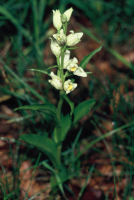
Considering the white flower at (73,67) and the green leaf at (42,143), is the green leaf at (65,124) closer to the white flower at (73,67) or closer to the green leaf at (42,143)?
the green leaf at (42,143)

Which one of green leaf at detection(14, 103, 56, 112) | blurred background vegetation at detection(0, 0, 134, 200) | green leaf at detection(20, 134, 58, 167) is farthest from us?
blurred background vegetation at detection(0, 0, 134, 200)

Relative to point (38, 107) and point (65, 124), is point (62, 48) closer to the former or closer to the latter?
point (38, 107)

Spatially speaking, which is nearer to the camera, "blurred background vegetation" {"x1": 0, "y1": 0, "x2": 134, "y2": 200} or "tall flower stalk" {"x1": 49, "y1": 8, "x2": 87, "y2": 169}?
"tall flower stalk" {"x1": 49, "y1": 8, "x2": 87, "y2": 169}

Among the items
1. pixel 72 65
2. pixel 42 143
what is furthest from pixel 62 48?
pixel 42 143

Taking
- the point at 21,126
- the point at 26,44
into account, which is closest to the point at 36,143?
the point at 21,126

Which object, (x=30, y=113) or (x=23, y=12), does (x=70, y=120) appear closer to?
(x=30, y=113)

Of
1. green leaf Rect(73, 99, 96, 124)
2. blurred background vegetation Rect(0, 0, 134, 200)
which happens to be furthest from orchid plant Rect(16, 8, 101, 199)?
blurred background vegetation Rect(0, 0, 134, 200)

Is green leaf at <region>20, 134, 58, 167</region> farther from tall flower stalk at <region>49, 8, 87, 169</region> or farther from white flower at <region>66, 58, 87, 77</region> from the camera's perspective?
white flower at <region>66, 58, 87, 77</region>
